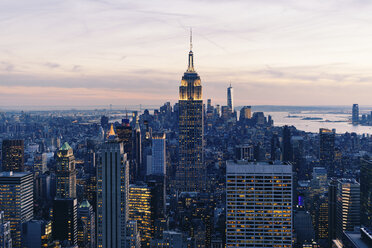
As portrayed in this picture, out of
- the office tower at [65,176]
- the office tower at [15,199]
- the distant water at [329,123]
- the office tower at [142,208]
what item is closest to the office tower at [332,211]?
the office tower at [142,208]

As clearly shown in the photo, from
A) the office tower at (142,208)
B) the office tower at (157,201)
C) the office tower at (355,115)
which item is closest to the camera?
the office tower at (142,208)

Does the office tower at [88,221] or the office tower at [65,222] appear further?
the office tower at [88,221]

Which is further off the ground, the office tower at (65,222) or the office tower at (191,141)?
the office tower at (191,141)

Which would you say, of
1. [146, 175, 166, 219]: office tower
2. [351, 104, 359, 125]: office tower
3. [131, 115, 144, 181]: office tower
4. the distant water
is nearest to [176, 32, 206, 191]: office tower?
[131, 115, 144, 181]: office tower

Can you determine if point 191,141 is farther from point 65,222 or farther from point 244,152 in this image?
point 65,222

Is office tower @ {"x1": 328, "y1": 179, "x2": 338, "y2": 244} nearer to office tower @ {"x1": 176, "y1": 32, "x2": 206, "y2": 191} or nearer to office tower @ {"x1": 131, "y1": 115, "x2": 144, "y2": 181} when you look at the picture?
office tower @ {"x1": 176, "y1": 32, "x2": 206, "y2": 191}

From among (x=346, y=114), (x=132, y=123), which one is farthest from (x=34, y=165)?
(x=346, y=114)

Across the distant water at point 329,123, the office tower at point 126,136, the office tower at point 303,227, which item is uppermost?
the distant water at point 329,123

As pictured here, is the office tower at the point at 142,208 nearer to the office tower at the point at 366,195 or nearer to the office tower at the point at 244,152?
the office tower at the point at 366,195
